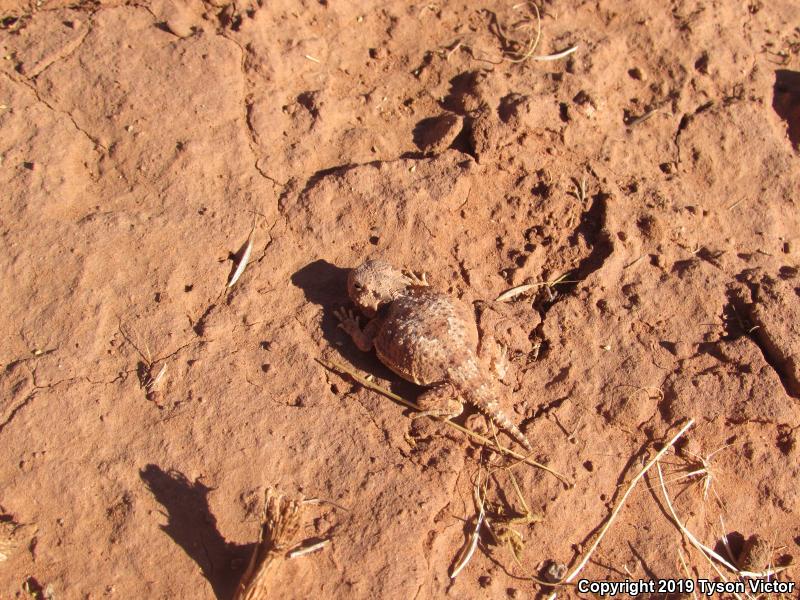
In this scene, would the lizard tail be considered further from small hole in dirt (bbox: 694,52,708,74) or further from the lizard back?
small hole in dirt (bbox: 694,52,708,74)

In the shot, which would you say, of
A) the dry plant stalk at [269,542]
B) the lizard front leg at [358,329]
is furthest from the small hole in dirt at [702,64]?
the dry plant stalk at [269,542]

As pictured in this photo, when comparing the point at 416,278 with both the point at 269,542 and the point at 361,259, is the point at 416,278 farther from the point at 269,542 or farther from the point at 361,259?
the point at 269,542

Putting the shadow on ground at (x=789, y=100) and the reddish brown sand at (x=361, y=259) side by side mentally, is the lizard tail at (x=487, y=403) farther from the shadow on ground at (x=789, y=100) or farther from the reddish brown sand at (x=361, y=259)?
the shadow on ground at (x=789, y=100)

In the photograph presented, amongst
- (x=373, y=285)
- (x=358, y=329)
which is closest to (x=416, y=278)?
(x=373, y=285)

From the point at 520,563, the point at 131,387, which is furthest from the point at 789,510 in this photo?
the point at 131,387

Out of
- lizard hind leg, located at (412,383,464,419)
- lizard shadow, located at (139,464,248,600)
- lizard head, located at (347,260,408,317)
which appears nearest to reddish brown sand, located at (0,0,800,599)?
lizard shadow, located at (139,464,248,600)

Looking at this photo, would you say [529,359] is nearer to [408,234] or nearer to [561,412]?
[561,412]
